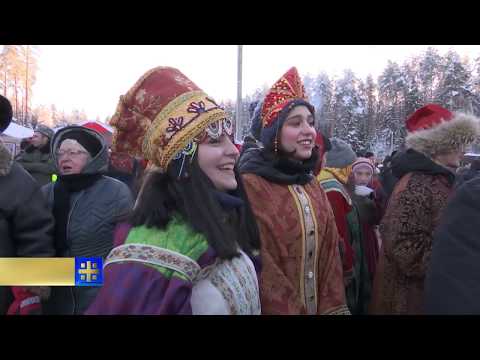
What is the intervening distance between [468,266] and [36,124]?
210 cm

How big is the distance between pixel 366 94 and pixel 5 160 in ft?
6.53

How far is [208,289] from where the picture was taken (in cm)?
175

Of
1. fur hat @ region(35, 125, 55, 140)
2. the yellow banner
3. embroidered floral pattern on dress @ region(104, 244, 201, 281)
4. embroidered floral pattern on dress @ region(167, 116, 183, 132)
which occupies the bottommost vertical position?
the yellow banner

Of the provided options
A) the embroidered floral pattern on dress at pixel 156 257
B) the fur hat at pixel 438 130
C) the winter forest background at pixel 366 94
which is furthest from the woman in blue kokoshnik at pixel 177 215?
the fur hat at pixel 438 130

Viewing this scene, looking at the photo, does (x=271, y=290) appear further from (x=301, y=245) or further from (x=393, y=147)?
(x=393, y=147)

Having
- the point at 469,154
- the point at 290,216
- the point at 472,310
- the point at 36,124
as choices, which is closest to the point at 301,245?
the point at 290,216

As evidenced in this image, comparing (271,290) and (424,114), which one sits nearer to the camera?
(271,290)

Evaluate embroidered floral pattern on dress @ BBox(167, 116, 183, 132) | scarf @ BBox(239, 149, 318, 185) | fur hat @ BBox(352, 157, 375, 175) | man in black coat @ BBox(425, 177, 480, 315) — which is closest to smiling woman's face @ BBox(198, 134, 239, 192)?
embroidered floral pattern on dress @ BBox(167, 116, 183, 132)

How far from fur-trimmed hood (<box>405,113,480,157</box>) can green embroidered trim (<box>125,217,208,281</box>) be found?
154cm

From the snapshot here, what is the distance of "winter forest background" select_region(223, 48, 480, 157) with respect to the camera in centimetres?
239

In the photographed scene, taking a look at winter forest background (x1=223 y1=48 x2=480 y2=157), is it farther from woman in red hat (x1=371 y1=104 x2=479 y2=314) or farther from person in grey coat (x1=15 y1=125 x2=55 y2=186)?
person in grey coat (x1=15 y1=125 x2=55 y2=186)

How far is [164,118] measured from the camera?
1.74 metres

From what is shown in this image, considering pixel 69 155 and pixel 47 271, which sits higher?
pixel 69 155


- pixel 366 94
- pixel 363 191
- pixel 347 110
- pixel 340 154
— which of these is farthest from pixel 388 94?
pixel 363 191
